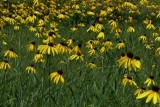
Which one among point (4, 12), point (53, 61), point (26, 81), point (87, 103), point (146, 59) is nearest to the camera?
point (87, 103)

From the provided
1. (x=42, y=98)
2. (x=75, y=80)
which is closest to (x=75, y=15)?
(x=75, y=80)

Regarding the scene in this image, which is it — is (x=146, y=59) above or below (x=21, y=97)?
below

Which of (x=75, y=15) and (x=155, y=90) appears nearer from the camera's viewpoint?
(x=155, y=90)

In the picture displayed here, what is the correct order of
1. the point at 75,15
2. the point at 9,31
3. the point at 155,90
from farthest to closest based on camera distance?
the point at 75,15 → the point at 9,31 → the point at 155,90

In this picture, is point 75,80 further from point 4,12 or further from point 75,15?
point 75,15

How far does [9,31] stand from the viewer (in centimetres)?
1055

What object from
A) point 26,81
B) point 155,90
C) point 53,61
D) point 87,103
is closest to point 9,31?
point 53,61

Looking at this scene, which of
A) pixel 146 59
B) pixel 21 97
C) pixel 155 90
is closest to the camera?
pixel 155 90

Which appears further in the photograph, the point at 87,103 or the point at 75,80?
the point at 75,80

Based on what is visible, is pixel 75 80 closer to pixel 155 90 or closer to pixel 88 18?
pixel 155 90

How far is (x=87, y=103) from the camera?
4617mm

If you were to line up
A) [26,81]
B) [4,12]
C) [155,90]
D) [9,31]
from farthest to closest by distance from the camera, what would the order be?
[4,12] < [9,31] < [26,81] < [155,90]

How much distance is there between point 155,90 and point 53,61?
3.82 meters

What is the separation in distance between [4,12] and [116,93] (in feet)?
24.9
